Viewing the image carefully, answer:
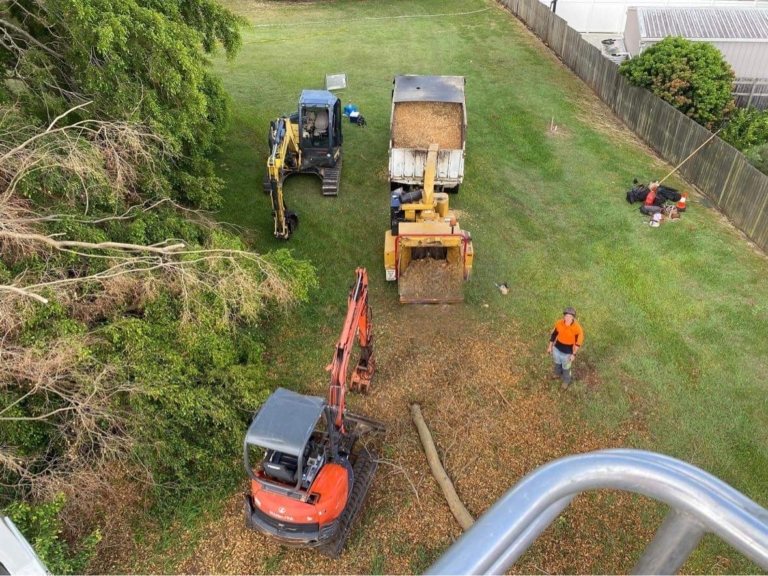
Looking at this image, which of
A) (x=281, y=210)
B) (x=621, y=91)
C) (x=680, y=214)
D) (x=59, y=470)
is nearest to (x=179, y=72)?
(x=281, y=210)

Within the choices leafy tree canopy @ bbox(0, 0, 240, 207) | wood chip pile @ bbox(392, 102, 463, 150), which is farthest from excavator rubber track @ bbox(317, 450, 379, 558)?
wood chip pile @ bbox(392, 102, 463, 150)

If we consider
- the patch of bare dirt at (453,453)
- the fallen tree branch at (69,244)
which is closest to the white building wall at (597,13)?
Answer: the patch of bare dirt at (453,453)

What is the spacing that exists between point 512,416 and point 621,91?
1473 cm

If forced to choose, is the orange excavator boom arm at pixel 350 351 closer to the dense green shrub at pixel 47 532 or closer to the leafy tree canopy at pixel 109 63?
the dense green shrub at pixel 47 532

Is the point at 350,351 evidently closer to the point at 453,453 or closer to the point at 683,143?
the point at 453,453

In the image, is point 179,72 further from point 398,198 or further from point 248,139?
point 248,139

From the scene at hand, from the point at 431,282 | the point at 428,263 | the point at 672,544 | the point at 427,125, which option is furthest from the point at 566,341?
the point at 672,544

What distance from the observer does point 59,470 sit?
7406 millimetres

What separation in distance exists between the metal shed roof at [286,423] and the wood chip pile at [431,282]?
462cm

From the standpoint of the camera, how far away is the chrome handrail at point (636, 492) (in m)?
1.12

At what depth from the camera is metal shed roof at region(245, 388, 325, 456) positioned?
6.91m

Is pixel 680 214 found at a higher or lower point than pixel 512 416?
higher

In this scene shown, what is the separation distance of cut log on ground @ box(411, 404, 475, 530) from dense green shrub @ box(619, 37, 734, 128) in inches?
536

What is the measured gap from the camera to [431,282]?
11758 millimetres
